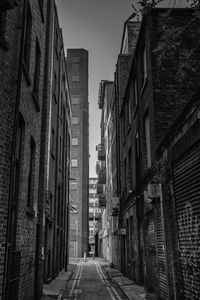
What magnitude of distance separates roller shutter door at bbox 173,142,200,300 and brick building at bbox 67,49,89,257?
41.1 m

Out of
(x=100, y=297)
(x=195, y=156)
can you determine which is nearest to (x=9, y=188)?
(x=195, y=156)

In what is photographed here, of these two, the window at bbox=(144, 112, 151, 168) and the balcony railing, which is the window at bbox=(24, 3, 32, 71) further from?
the balcony railing

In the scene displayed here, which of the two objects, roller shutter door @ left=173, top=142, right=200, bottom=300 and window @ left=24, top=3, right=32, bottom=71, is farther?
window @ left=24, top=3, right=32, bottom=71

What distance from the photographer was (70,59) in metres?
59.3

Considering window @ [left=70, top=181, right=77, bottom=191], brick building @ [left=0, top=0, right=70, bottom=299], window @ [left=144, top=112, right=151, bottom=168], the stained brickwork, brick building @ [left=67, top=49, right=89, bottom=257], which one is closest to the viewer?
brick building @ [left=0, top=0, right=70, bottom=299]

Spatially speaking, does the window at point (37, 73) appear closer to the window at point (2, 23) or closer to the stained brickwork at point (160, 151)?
the window at point (2, 23)

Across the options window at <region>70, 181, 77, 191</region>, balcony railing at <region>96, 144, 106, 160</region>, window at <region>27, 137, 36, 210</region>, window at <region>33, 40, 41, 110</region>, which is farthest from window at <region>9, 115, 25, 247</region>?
window at <region>70, 181, 77, 191</region>

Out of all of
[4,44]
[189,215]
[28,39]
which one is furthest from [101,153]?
[4,44]

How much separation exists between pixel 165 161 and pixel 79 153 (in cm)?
4497

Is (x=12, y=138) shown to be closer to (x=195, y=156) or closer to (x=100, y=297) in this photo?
(x=195, y=156)

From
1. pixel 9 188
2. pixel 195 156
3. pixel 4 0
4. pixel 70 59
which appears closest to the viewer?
pixel 4 0

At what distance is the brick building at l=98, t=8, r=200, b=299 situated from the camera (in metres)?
7.47

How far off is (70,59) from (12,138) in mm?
54776

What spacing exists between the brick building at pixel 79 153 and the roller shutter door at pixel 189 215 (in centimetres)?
4107
